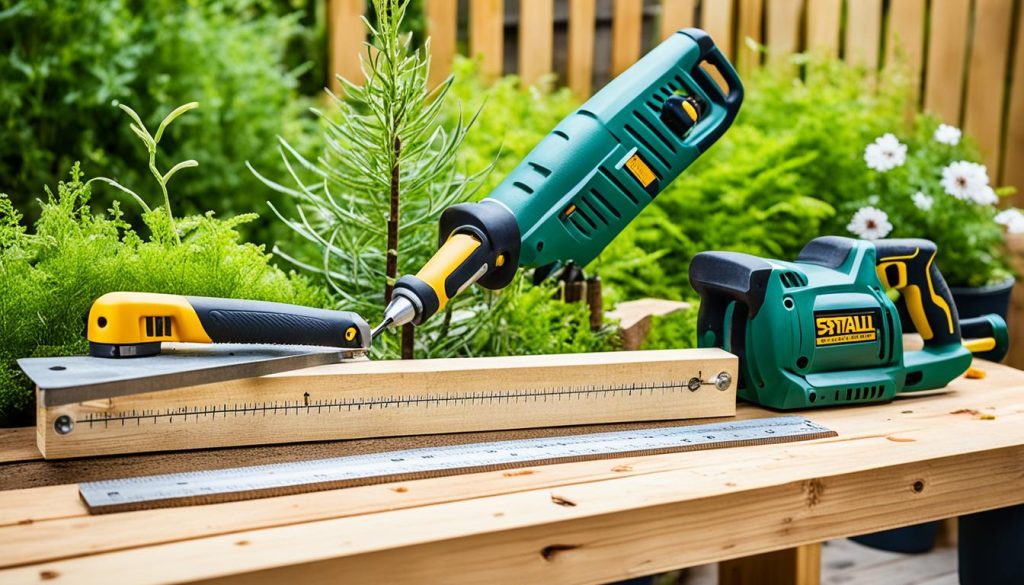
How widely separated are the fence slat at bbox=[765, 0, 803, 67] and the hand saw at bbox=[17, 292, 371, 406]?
277 centimetres

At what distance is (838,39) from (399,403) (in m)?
2.96

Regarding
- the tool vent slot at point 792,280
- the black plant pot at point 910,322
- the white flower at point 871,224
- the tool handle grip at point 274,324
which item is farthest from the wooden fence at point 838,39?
the tool handle grip at point 274,324

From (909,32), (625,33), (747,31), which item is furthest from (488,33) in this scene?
(909,32)

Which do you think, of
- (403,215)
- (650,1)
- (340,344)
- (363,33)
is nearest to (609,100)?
(403,215)

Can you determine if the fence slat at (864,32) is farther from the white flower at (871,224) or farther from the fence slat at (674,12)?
the white flower at (871,224)

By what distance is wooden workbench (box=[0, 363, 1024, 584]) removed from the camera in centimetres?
93

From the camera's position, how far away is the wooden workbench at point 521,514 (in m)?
0.93

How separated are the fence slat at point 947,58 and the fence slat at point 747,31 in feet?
1.97

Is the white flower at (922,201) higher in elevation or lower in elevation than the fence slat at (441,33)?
lower

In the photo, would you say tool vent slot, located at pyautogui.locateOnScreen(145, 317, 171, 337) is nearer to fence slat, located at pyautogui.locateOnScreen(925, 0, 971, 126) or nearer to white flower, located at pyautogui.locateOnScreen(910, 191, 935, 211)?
white flower, located at pyautogui.locateOnScreen(910, 191, 935, 211)

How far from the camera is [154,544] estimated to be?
0.95m

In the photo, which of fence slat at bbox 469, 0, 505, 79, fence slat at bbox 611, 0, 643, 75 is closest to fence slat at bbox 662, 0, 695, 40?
fence slat at bbox 611, 0, 643, 75

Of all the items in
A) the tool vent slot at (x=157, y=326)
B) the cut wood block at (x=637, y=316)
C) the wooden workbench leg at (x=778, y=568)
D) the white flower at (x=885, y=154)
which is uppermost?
the white flower at (x=885, y=154)

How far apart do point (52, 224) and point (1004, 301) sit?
251cm
